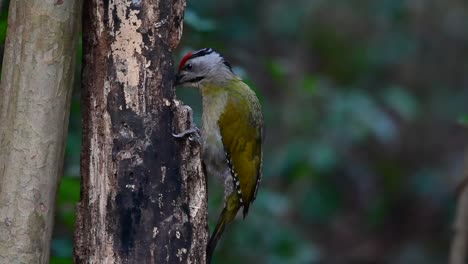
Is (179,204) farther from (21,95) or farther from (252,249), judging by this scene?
(252,249)

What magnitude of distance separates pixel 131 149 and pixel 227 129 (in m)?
1.37

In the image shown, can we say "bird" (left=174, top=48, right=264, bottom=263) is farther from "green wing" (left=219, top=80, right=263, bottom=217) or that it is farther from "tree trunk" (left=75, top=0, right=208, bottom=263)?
"tree trunk" (left=75, top=0, right=208, bottom=263)

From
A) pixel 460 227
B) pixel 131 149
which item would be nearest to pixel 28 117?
pixel 131 149

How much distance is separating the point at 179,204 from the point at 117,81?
1.90ft

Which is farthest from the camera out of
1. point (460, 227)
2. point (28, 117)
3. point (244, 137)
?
point (460, 227)

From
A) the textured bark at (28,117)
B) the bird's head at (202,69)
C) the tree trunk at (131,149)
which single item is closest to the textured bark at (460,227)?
the bird's head at (202,69)

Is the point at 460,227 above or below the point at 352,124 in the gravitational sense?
below

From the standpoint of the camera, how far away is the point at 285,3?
30.8 ft

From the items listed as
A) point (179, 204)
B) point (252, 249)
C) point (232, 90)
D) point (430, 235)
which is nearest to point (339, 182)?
point (430, 235)

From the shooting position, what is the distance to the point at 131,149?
4.29 meters

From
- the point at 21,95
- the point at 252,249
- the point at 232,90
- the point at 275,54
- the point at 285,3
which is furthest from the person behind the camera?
the point at 275,54

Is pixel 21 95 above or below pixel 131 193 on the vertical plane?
above

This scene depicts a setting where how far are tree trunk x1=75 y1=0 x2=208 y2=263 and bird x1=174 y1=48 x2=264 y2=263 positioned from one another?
102cm

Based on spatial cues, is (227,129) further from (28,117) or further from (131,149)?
(28,117)
